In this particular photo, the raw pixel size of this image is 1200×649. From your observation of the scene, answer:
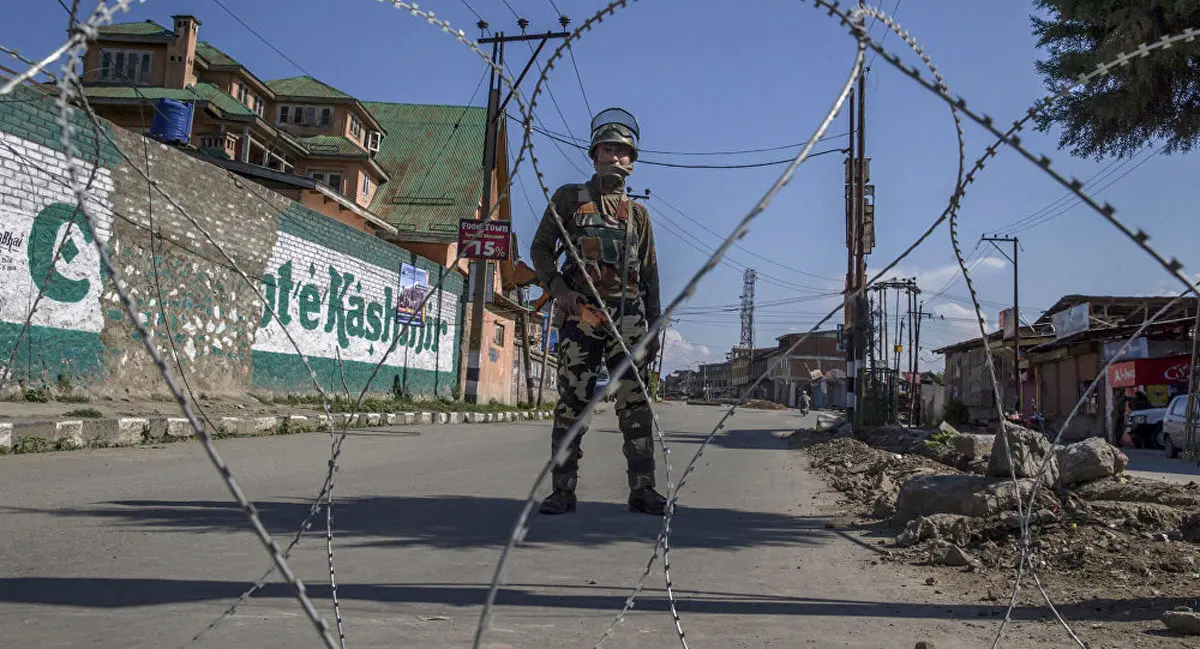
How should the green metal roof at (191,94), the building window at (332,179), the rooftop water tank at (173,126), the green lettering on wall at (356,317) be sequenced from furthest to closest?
the building window at (332,179) → the green metal roof at (191,94) → the rooftop water tank at (173,126) → the green lettering on wall at (356,317)

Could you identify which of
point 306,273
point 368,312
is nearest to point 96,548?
point 306,273

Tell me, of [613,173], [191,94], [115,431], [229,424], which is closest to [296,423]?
[229,424]

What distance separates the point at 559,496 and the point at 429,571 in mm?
1488

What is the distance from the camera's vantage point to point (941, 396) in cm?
5072

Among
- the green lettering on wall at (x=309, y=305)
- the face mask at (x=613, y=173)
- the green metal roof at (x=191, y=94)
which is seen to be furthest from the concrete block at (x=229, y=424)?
the green metal roof at (x=191, y=94)

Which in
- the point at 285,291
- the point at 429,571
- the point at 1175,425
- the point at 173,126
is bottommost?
the point at 429,571

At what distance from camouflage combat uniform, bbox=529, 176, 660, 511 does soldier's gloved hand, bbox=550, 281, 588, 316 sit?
48 millimetres

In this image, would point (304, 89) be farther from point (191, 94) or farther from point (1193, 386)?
point (1193, 386)

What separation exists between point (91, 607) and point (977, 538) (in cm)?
356

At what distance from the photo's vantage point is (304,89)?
110 ft

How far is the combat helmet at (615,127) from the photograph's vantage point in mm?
4316

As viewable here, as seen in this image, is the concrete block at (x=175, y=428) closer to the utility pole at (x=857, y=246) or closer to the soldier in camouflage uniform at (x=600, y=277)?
the soldier in camouflage uniform at (x=600, y=277)

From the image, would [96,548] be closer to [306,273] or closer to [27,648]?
[27,648]

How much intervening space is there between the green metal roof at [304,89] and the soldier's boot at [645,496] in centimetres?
3084
